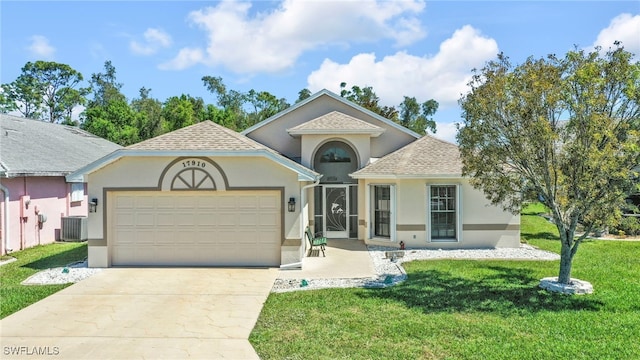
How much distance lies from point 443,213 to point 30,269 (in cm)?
1458

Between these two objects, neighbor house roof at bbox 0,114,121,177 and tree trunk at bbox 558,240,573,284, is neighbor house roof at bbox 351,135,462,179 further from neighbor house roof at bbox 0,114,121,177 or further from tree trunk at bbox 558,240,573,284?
neighbor house roof at bbox 0,114,121,177

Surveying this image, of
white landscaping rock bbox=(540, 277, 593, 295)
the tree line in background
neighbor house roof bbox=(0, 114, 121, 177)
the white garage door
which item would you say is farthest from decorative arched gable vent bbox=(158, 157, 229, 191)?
the tree line in background

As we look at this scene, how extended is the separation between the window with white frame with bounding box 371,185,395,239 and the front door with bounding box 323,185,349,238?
175 centimetres

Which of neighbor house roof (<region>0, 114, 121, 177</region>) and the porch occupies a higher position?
neighbor house roof (<region>0, 114, 121, 177</region>)

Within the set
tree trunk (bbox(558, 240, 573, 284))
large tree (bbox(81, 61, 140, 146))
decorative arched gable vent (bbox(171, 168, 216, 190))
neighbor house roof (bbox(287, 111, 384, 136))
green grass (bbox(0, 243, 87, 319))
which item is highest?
large tree (bbox(81, 61, 140, 146))

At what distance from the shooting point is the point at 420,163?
52.4 ft

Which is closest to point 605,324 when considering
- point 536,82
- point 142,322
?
point 536,82

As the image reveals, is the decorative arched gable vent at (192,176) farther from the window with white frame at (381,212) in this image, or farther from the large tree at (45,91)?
the large tree at (45,91)

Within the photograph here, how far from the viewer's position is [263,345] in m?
6.97

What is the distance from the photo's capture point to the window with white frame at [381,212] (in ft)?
52.4

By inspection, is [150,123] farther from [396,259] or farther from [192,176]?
[396,259]

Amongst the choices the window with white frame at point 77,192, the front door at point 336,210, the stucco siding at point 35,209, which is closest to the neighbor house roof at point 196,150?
the stucco siding at point 35,209

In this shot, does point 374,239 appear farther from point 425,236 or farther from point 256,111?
point 256,111

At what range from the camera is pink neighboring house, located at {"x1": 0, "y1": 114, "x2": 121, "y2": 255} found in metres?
15.3
